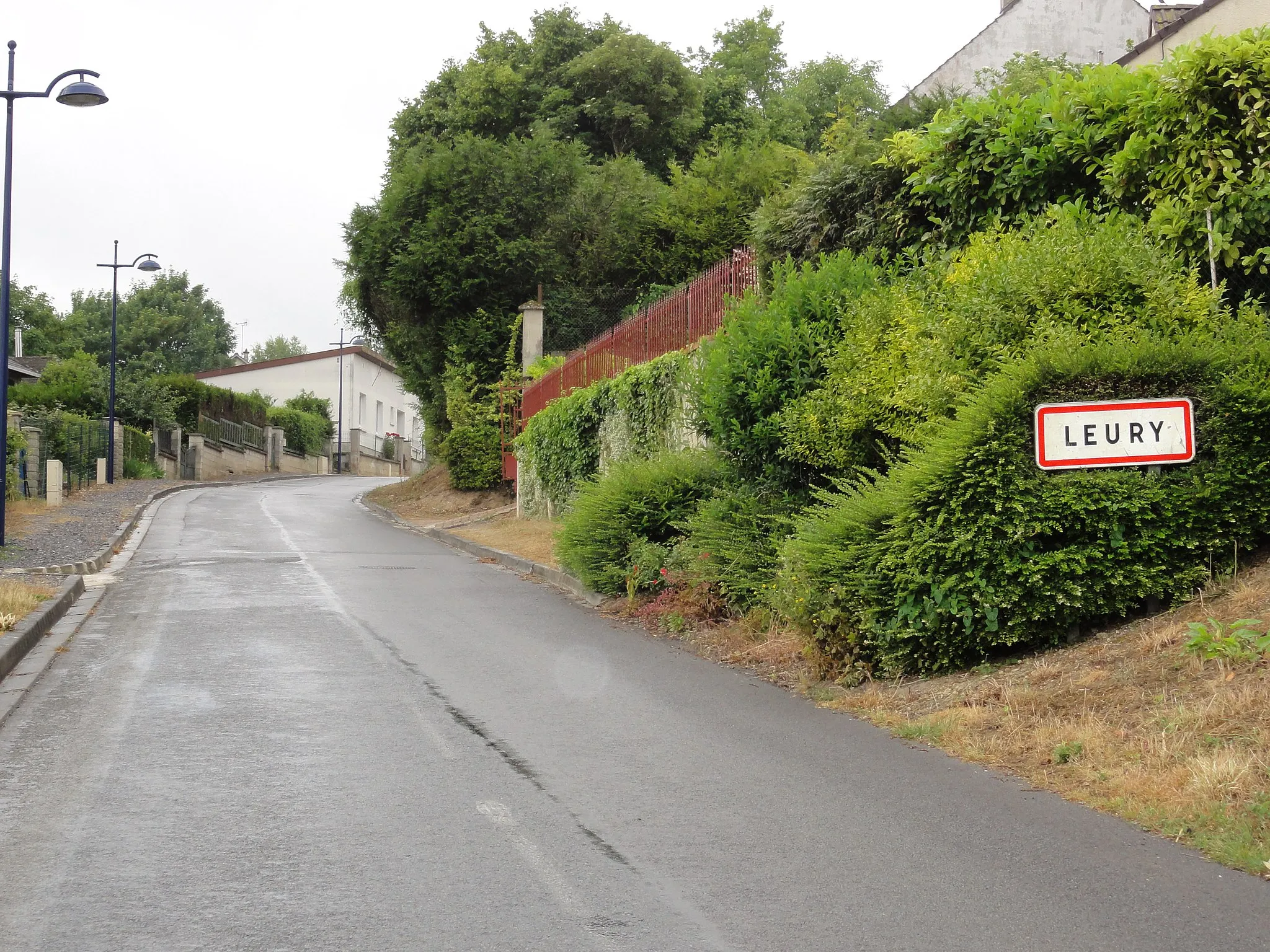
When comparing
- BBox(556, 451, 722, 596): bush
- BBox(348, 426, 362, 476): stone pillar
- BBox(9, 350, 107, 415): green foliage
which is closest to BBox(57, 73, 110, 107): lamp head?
BBox(556, 451, 722, 596): bush

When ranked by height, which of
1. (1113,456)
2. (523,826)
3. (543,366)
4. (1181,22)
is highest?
(1181,22)

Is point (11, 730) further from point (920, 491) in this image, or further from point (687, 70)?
point (687, 70)

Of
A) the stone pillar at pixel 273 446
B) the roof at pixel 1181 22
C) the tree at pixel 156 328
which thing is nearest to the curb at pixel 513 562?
the roof at pixel 1181 22

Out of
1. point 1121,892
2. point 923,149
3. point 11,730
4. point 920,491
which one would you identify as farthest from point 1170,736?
point 923,149

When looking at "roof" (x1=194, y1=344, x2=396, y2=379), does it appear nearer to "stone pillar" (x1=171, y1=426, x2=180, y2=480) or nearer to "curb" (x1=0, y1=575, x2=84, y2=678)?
"stone pillar" (x1=171, y1=426, x2=180, y2=480)

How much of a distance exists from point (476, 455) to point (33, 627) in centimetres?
2209

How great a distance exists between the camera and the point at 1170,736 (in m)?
6.29

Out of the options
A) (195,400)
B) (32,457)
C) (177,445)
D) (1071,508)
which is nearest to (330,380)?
(195,400)

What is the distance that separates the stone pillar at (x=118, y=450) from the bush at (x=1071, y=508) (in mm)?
37685

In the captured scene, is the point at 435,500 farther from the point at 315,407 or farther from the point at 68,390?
the point at 315,407

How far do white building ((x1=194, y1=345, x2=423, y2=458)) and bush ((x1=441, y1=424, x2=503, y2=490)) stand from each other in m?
45.4

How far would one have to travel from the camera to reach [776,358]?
11.6 meters

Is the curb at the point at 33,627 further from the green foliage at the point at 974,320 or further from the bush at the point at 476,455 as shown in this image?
the bush at the point at 476,455

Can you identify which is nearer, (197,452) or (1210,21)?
(1210,21)
